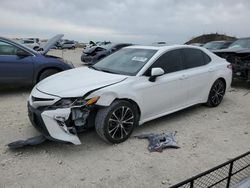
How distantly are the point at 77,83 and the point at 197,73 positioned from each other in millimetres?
2527

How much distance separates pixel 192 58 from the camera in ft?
18.1

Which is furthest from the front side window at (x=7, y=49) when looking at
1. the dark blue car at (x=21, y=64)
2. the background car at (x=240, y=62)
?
the background car at (x=240, y=62)

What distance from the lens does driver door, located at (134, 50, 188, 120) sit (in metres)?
4.43

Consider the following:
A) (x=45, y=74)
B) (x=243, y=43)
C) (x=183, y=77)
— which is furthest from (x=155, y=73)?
(x=243, y=43)

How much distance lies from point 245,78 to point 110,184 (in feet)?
21.4

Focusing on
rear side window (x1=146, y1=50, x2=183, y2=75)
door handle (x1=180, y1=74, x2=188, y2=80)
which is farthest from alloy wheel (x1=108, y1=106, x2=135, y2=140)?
door handle (x1=180, y1=74, x2=188, y2=80)

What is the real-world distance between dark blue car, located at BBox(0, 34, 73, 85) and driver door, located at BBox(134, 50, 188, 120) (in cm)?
364

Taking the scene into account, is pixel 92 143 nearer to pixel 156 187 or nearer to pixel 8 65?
pixel 156 187

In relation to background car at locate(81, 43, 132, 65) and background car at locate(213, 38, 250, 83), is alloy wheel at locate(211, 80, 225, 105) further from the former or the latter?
background car at locate(81, 43, 132, 65)

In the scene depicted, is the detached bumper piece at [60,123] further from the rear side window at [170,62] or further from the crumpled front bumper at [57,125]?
the rear side window at [170,62]

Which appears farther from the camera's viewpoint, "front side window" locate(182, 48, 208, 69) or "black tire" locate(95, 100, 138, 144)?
"front side window" locate(182, 48, 208, 69)

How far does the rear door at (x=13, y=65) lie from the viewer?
6.79 m

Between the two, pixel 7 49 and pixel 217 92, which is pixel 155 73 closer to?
pixel 217 92

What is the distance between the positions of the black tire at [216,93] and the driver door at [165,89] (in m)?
1.06
